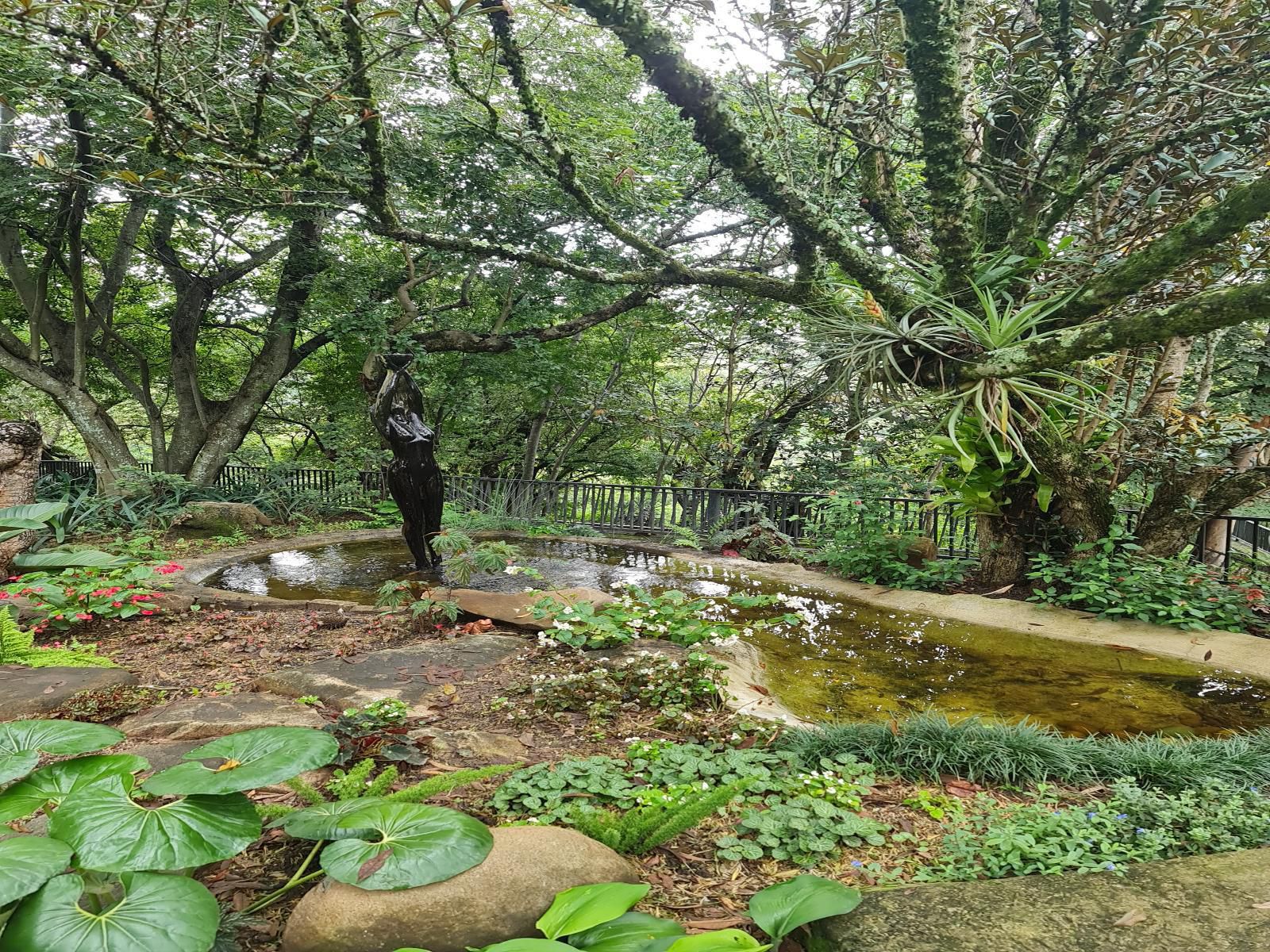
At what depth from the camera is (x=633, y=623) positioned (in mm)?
3438

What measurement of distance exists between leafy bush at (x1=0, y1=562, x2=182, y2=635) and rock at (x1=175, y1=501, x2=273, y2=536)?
3.85 metres

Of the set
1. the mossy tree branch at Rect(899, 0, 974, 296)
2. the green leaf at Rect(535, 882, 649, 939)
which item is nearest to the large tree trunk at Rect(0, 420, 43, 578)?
the green leaf at Rect(535, 882, 649, 939)

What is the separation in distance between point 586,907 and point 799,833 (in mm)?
792

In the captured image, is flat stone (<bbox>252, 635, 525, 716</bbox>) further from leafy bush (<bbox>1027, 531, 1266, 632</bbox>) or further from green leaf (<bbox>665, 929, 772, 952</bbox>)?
leafy bush (<bbox>1027, 531, 1266, 632</bbox>)

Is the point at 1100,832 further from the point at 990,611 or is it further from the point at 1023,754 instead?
the point at 990,611

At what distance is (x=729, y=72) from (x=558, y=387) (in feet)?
18.4

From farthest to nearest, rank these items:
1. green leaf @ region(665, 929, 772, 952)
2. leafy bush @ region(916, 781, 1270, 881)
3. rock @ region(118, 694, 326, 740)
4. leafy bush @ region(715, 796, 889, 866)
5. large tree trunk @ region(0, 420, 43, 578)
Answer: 1. large tree trunk @ region(0, 420, 43, 578)
2. rock @ region(118, 694, 326, 740)
3. leafy bush @ region(715, 796, 889, 866)
4. leafy bush @ region(916, 781, 1270, 881)
5. green leaf @ region(665, 929, 772, 952)

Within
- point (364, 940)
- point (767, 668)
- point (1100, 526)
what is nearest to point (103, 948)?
point (364, 940)

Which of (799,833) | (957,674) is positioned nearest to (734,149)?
(957,674)

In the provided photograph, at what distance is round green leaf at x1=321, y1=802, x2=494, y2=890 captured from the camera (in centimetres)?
119

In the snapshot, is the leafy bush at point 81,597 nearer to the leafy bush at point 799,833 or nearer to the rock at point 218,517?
the rock at point 218,517

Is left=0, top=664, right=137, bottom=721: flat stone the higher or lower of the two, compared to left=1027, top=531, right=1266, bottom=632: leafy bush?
lower

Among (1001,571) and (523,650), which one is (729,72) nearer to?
(1001,571)

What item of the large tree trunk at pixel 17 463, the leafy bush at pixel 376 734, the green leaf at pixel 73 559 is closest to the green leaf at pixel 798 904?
the leafy bush at pixel 376 734
